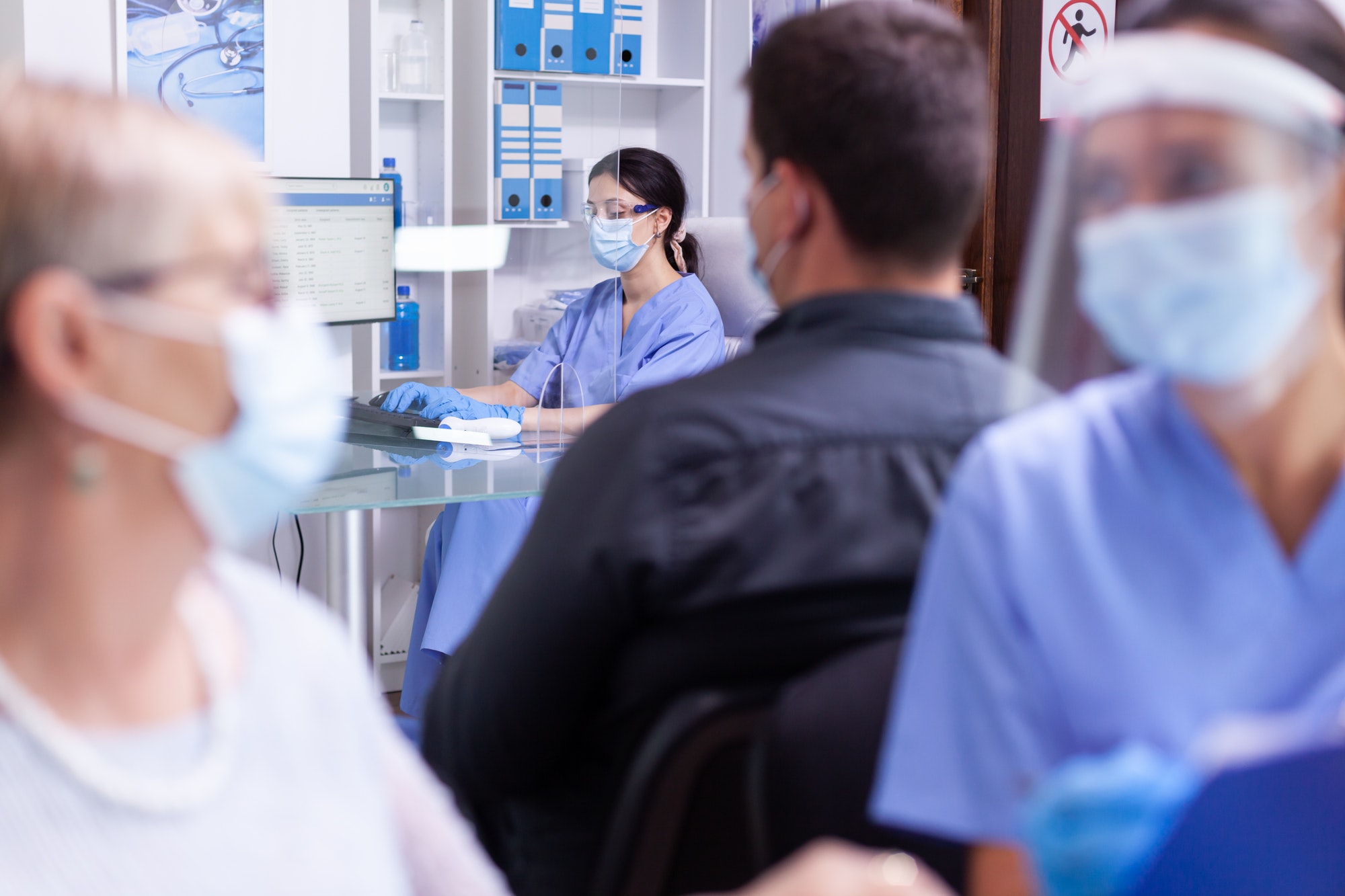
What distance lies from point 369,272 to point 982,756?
1.92 m

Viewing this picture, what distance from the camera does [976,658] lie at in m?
0.67

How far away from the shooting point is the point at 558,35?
2.38 metres

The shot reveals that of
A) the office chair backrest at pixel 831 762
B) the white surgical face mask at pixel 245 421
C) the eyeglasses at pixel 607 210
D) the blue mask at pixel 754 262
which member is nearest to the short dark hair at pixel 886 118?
the blue mask at pixel 754 262

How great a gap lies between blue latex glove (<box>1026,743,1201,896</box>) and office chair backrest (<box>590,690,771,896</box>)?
0.33 metres

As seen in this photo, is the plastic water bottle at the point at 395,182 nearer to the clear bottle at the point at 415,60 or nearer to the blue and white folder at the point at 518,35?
the clear bottle at the point at 415,60

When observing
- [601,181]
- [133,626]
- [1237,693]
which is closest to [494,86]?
[601,181]

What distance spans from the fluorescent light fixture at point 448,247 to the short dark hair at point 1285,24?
73.4 inches

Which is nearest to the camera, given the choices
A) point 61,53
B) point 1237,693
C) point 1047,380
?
point 1237,693

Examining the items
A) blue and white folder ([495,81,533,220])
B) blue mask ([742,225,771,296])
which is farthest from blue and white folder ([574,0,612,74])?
blue mask ([742,225,771,296])

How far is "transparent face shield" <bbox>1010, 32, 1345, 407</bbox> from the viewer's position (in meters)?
0.56

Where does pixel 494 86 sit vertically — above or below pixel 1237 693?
above

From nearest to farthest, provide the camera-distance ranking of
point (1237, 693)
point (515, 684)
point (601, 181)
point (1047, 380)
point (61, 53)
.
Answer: point (1237, 693) < point (1047, 380) < point (515, 684) < point (61, 53) < point (601, 181)

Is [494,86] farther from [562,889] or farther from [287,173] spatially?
[562,889]

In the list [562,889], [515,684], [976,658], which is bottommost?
[562,889]
